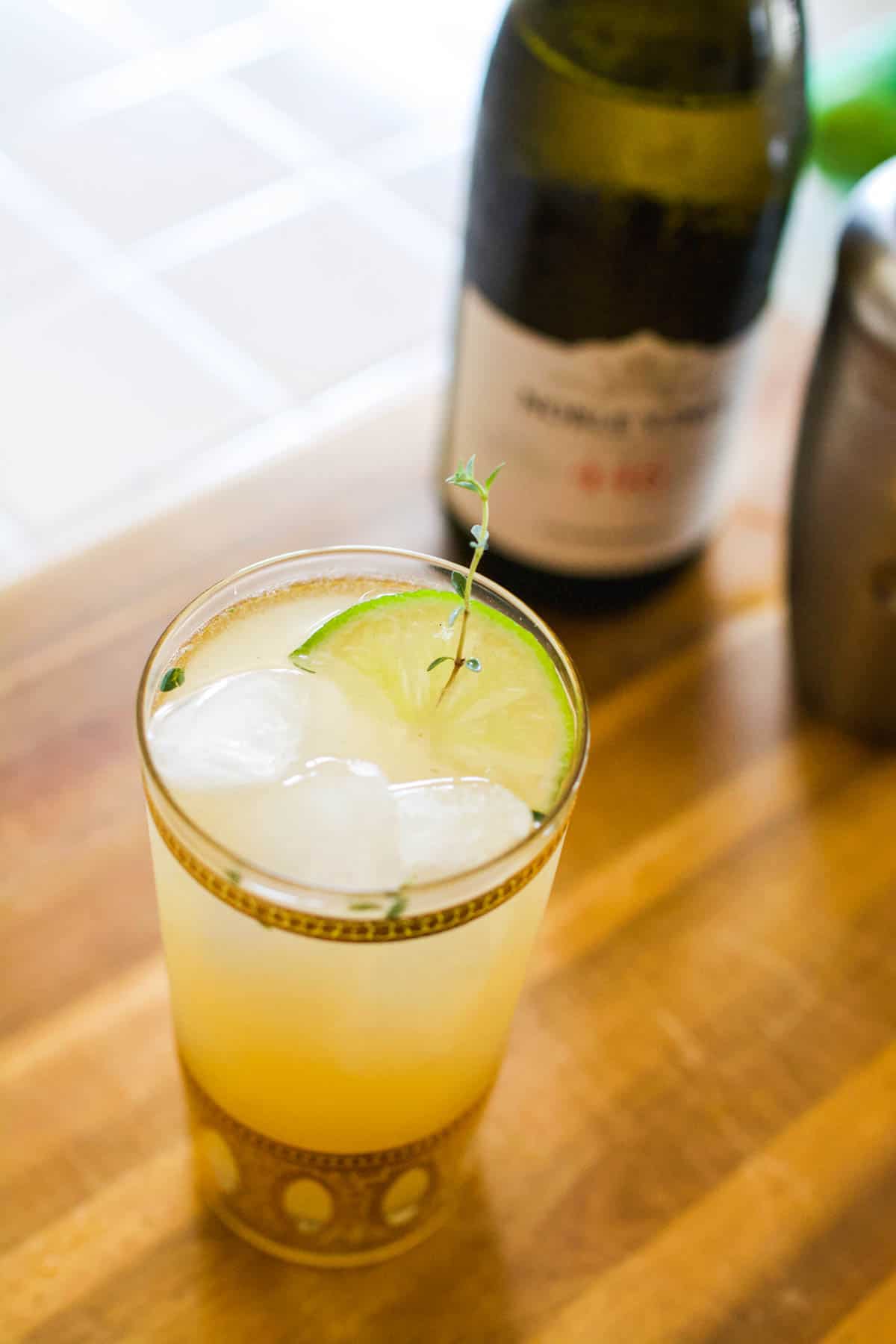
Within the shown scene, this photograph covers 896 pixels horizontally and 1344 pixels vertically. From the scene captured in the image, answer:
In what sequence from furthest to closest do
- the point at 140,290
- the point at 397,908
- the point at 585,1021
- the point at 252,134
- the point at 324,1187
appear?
1. the point at 252,134
2. the point at 140,290
3. the point at 585,1021
4. the point at 324,1187
5. the point at 397,908

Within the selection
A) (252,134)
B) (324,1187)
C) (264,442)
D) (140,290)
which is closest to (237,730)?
(324,1187)

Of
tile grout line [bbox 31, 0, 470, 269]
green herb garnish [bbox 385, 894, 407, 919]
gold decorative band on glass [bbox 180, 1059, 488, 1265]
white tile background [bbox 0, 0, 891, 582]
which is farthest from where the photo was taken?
tile grout line [bbox 31, 0, 470, 269]

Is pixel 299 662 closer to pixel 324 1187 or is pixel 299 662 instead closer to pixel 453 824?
pixel 453 824

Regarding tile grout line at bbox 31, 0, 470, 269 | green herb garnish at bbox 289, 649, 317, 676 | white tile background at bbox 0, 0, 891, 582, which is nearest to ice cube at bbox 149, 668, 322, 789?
green herb garnish at bbox 289, 649, 317, 676

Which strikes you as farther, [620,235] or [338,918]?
[620,235]

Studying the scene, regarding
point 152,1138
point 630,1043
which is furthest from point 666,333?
point 152,1138

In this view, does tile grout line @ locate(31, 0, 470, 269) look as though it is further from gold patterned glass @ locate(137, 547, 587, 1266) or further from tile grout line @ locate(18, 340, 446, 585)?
gold patterned glass @ locate(137, 547, 587, 1266)
